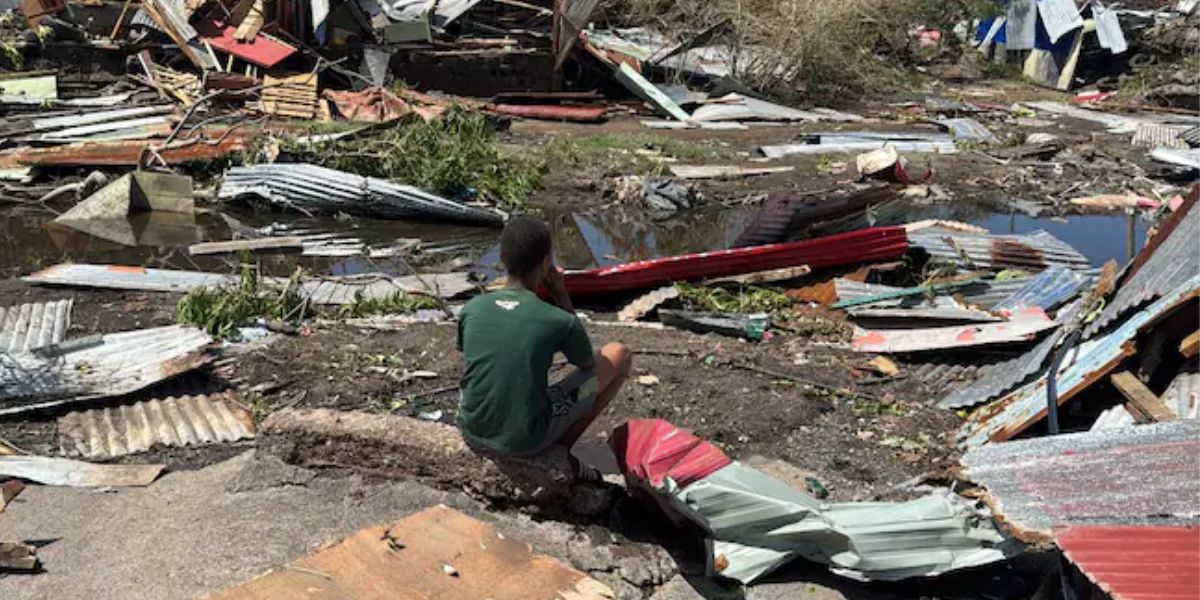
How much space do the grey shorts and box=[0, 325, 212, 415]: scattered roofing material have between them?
100 inches

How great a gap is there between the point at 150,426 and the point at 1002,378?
4.39 meters

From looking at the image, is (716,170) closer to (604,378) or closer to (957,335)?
(957,335)

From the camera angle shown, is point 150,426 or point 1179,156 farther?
point 1179,156

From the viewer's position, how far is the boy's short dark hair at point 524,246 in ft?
12.3

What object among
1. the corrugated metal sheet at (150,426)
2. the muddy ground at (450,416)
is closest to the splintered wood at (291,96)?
the muddy ground at (450,416)

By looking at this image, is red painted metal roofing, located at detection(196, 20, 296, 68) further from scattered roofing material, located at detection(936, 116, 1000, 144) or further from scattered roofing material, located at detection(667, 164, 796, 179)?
scattered roofing material, located at detection(936, 116, 1000, 144)

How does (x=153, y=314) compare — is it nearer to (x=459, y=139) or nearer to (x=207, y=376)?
(x=207, y=376)

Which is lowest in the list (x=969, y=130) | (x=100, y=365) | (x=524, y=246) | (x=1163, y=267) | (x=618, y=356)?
(x=100, y=365)

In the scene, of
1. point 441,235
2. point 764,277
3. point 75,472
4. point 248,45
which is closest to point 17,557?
point 75,472

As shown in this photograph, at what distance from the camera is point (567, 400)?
3957 mm

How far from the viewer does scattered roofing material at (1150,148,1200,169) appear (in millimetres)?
13102

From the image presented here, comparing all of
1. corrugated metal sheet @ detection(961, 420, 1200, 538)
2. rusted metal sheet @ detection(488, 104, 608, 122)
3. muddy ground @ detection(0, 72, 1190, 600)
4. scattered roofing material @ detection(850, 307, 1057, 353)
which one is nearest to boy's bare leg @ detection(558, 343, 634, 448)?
muddy ground @ detection(0, 72, 1190, 600)

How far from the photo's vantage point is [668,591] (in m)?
3.62

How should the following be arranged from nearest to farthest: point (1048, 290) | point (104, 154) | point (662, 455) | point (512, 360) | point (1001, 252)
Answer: point (512, 360), point (662, 455), point (1048, 290), point (1001, 252), point (104, 154)
